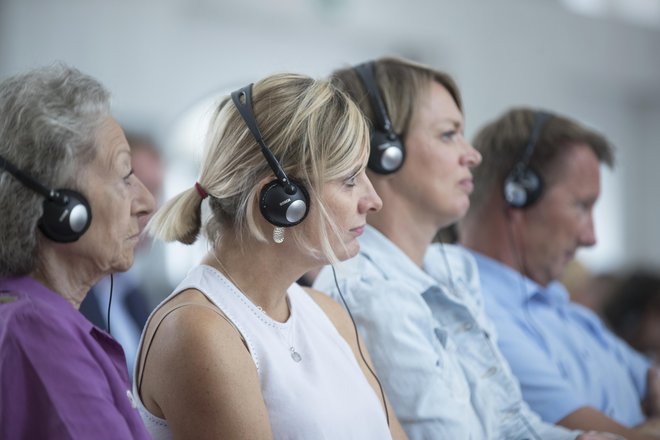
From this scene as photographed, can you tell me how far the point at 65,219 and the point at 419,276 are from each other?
767 millimetres

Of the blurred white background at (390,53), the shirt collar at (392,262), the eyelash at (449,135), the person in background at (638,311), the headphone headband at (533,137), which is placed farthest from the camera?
the blurred white background at (390,53)

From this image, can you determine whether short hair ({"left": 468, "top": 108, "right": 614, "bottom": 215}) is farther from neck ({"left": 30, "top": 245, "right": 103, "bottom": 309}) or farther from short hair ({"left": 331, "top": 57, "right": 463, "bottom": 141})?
neck ({"left": 30, "top": 245, "right": 103, "bottom": 309})

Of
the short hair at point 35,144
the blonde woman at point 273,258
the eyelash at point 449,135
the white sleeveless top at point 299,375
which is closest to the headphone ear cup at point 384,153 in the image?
the eyelash at point 449,135

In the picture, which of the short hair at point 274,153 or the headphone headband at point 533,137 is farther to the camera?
the headphone headband at point 533,137

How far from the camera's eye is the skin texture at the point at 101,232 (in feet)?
4.11

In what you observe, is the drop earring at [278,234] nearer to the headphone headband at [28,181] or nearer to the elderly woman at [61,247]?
the elderly woman at [61,247]

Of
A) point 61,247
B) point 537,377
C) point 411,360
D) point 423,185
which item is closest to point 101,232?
point 61,247

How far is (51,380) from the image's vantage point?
112 centimetres

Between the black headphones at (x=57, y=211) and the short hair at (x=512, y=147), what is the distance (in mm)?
1303

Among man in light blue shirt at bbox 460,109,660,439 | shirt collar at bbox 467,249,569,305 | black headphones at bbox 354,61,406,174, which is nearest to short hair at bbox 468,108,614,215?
man in light blue shirt at bbox 460,109,660,439

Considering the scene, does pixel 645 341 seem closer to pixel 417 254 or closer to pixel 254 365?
pixel 417 254

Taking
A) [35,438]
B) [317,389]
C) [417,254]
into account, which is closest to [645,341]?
[417,254]

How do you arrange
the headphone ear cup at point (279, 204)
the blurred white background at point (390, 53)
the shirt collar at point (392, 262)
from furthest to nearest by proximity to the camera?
the blurred white background at point (390, 53) < the shirt collar at point (392, 262) < the headphone ear cup at point (279, 204)

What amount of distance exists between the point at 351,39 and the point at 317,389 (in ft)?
12.8
